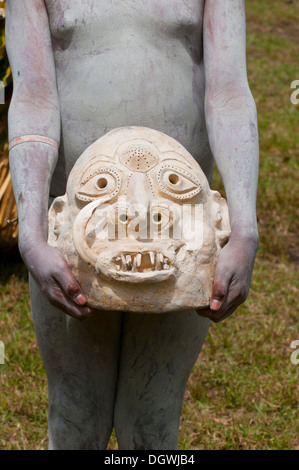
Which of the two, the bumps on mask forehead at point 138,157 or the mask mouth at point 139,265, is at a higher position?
the bumps on mask forehead at point 138,157

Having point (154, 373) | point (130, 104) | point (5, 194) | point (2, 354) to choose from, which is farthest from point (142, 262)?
point (5, 194)

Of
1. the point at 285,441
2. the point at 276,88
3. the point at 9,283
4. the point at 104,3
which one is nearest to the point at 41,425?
the point at 285,441

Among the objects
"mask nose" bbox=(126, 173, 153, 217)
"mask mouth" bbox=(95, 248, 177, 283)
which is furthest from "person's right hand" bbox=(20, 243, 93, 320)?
"mask nose" bbox=(126, 173, 153, 217)

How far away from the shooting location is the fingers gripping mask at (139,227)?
1.74 meters

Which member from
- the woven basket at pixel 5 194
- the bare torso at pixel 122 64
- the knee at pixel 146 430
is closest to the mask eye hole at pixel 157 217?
the bare torso at pixel 122 64

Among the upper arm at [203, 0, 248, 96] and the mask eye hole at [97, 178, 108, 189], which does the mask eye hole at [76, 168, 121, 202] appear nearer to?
the mask eye hole at [97, 178, 108, 189]

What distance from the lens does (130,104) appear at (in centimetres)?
203

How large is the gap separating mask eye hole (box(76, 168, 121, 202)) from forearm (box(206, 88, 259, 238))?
1.05 ft

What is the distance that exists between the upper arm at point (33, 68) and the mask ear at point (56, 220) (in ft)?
0.65

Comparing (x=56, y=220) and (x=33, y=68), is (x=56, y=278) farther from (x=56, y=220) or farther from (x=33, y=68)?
(x=33, y=68)

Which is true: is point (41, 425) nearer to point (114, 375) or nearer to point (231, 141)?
point (114, 375)

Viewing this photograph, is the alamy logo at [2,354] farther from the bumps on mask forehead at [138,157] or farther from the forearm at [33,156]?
the bumps on mask forehead at [138,157]

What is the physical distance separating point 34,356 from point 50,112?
216 centimetres

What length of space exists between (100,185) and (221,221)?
333 mm
